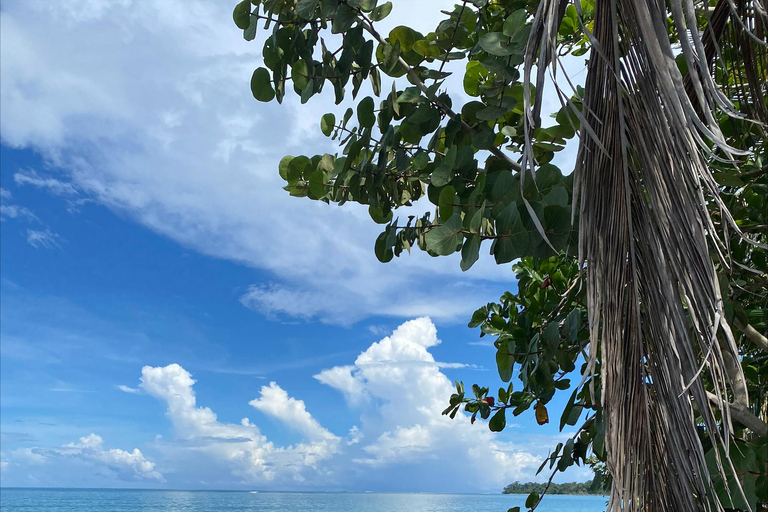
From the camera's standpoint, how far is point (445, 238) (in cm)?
137

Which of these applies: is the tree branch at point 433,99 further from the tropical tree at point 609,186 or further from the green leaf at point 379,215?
the green leaf at point 379,215

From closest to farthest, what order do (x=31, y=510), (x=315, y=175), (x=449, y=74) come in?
(x=449, y=74), (x=315, y=175), (x=31, y=510)

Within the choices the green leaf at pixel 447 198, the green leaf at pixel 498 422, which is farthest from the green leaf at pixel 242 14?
the green leaf at pixel 498 422

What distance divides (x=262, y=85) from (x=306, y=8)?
316mm

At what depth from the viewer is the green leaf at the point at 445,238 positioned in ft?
4.40

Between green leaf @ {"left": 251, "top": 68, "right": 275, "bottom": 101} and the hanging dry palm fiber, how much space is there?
1.03 metres

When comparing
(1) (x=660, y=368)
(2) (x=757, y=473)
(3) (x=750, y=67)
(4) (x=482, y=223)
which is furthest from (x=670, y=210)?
(3) (x=750, y=67)

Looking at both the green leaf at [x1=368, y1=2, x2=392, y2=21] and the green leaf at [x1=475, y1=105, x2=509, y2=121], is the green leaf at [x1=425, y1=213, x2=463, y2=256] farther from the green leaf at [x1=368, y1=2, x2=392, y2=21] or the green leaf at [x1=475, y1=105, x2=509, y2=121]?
the green leaf at [x1=368, y1=2, x2=392, y2=21]

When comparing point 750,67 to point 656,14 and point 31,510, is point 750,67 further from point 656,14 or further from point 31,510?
point 31,510

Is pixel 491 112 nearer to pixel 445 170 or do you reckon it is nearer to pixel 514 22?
pixel 445 170

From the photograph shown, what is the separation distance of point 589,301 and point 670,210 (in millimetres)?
224

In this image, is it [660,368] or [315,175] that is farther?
[315,175]

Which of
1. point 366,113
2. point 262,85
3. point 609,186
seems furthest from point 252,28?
point 609,186

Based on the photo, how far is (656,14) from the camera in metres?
0.97
